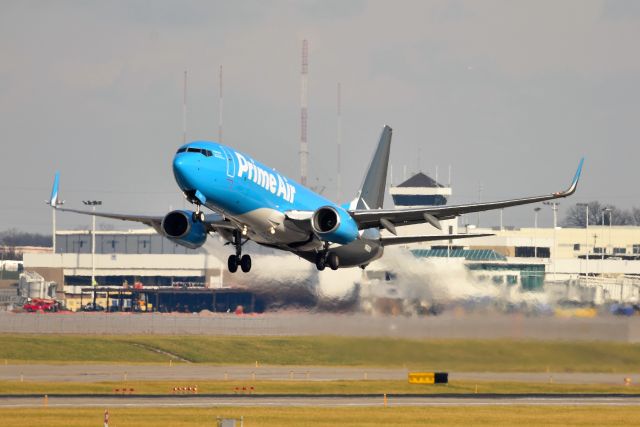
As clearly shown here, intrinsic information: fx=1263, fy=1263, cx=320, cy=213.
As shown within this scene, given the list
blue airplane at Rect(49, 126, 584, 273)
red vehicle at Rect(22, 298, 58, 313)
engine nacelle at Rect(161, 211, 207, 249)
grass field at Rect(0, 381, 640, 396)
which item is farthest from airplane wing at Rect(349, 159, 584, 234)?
red vehicle at Rect(22, 298, 58, 313)

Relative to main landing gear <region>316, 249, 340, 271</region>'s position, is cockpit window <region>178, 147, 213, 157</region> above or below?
above

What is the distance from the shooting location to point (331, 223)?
2549 inches

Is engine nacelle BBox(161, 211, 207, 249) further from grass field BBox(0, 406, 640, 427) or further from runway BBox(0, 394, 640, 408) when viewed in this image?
runway BBox(0, 394, 640, 408)

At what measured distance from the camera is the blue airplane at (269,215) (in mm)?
59594

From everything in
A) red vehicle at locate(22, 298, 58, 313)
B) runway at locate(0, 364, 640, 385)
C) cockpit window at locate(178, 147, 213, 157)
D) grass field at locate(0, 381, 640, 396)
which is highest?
cockpit window at locate(178, 147, 213, 157)

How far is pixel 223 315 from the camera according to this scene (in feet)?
380

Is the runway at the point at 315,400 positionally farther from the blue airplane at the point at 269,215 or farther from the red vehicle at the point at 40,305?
the red vehicle at the point at 40,305

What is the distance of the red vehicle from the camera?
14688 cm

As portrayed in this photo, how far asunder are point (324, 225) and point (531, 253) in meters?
139

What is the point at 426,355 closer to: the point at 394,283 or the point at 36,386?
the point at 394,283

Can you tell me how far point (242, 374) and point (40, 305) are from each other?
196ft

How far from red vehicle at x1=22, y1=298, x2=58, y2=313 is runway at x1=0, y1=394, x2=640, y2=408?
6851cm

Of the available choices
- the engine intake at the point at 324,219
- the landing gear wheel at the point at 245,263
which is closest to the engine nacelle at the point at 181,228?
the landing gear wheel at the point at 245,263

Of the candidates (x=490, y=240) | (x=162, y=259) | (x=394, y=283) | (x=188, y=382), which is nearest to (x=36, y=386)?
(x=188, y=382)
